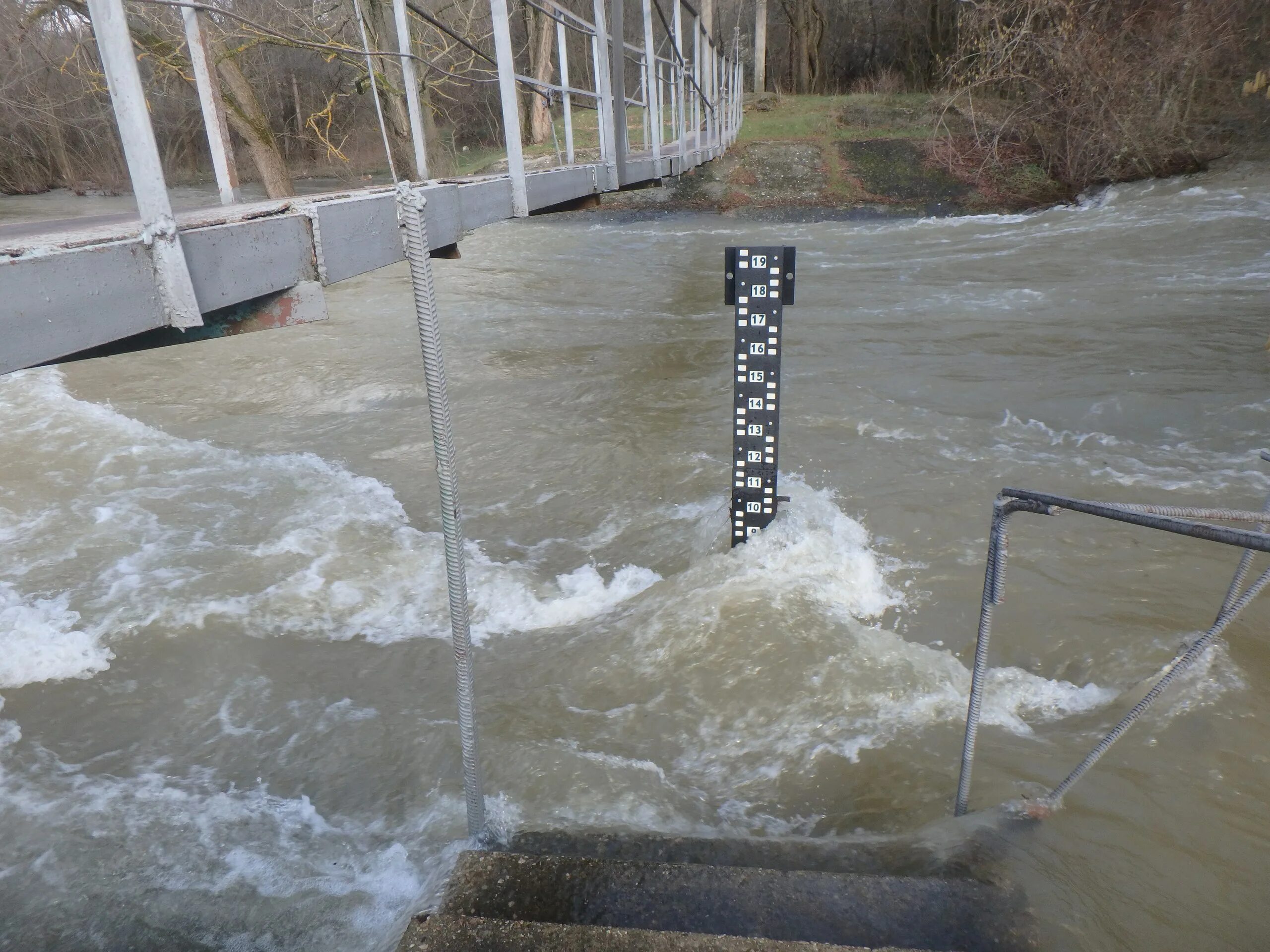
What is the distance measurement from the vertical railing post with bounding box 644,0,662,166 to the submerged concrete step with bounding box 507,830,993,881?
6.46 meters

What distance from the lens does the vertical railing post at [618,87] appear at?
21.5 ft

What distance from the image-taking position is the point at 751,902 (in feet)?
7.37

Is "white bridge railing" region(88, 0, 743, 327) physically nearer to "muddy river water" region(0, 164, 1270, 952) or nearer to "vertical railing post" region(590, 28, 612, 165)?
"vertical railing post" region(590, 28, 612, 165)

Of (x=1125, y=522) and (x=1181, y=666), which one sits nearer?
(x=1181, y=666)

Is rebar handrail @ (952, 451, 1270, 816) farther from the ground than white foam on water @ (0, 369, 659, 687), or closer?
farther from the ground

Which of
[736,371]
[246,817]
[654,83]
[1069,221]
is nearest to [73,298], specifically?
[246,817]

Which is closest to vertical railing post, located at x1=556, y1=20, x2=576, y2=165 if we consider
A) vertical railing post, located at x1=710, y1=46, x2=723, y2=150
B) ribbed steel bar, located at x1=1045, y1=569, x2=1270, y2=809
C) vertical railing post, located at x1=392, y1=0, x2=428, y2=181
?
vertical railing post, located at x1=392, y1=0, x2=428, y2=181

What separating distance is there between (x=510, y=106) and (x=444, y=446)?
3.24m

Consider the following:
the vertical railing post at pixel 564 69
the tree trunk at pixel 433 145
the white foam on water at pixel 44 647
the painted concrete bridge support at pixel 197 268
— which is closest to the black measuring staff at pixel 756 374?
the painted concrete bridge support at pixel 197 268

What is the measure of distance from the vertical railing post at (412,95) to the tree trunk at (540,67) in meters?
17.3

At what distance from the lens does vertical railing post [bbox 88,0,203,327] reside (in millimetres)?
1980

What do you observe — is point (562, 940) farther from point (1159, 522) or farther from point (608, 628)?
point (608, 628)

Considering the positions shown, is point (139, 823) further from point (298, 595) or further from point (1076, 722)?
point (1076, 722)

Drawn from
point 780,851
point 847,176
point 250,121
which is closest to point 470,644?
point 780,851
